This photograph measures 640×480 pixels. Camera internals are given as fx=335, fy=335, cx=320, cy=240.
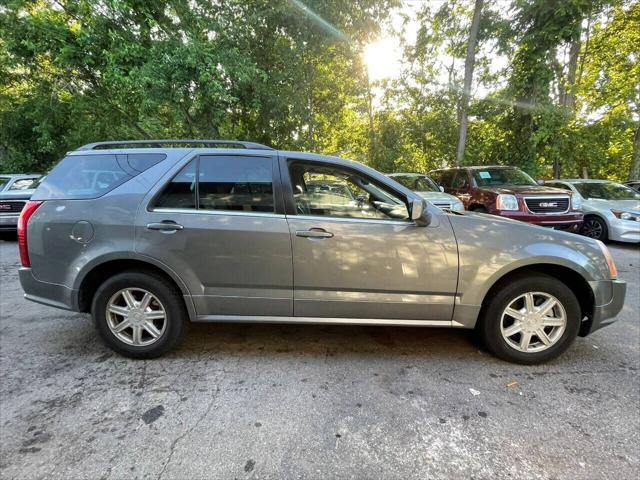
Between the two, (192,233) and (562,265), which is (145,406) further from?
(562,265)

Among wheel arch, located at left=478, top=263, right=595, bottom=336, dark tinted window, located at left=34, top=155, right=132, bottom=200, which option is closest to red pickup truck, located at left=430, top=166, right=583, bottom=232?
wheel arch, located at left=478, top=263, right=595, bottom=336

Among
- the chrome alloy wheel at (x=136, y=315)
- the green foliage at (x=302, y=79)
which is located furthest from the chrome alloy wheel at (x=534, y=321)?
the green foliage at (x=302, y=79)

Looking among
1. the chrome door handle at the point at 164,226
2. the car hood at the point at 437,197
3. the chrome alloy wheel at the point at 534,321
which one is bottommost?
the chrome alloy wheel at the point at 534,321

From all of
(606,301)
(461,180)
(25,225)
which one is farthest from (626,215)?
(25,225)

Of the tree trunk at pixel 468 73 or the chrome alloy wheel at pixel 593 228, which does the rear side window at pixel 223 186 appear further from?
the tree trunk at pixel 468 73

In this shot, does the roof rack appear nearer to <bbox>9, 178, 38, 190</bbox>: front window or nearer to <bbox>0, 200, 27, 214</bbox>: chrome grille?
<bbox>0, 200, 27, 214</bbox>: chrome grille

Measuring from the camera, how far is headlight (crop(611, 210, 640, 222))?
23.6ft

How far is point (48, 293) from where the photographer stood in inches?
113

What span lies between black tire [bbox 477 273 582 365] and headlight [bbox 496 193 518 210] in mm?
4795

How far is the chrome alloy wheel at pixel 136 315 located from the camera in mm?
2795

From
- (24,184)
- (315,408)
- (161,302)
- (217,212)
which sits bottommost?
(315,408)

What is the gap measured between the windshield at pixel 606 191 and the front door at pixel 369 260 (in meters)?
8.09

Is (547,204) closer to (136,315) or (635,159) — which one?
(136,315)

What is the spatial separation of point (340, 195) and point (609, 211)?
7.76 meters
